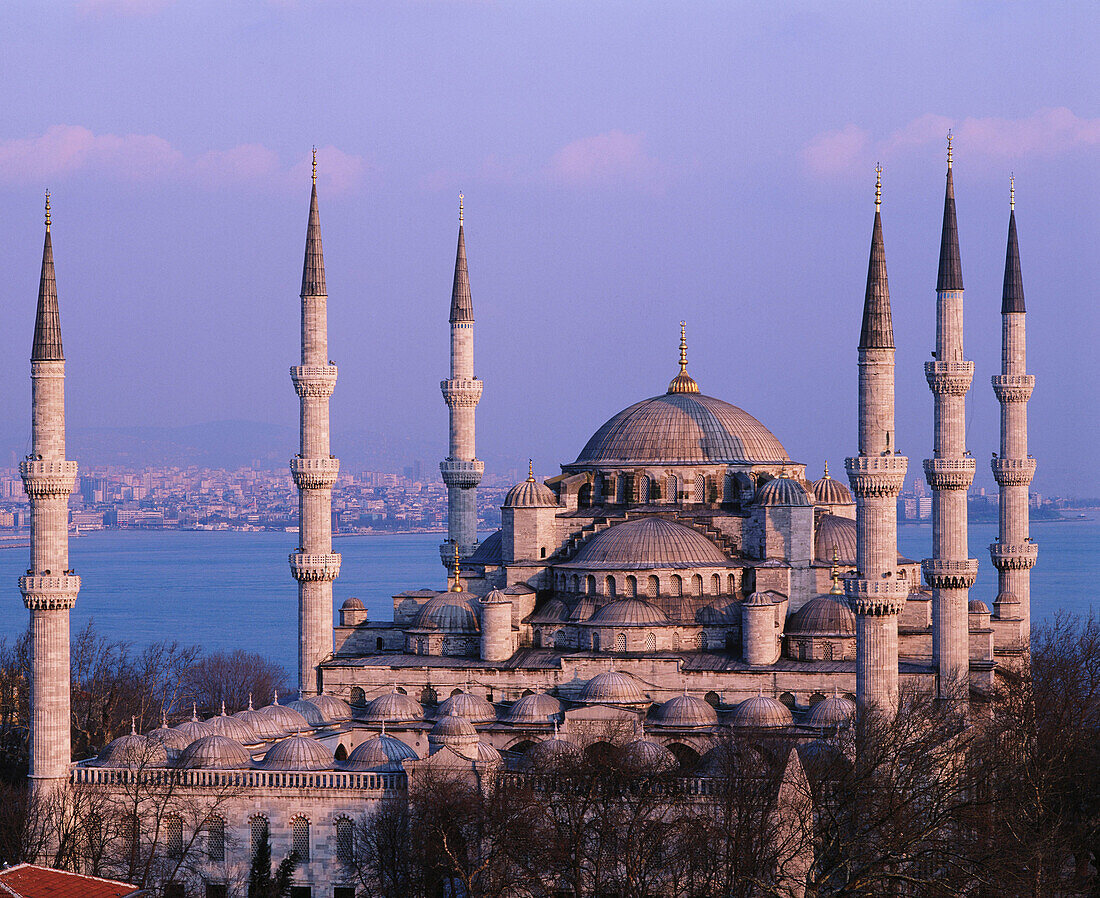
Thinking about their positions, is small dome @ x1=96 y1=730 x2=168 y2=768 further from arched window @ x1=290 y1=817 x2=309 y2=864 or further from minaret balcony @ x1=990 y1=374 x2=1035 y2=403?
minaret balcony @ x1=990 y1=374 x2=1035 y2=403

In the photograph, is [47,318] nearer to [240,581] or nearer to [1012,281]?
[1012,281]

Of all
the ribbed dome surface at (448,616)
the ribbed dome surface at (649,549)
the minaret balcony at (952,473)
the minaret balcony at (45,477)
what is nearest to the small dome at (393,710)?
the ribbed dome surface at (448,616)

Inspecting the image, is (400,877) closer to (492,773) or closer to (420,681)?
(492,773)

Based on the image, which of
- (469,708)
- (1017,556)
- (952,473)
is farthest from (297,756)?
(1017,556)

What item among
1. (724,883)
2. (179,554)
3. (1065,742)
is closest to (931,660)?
(1065,742)

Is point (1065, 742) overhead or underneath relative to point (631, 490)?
underneath
